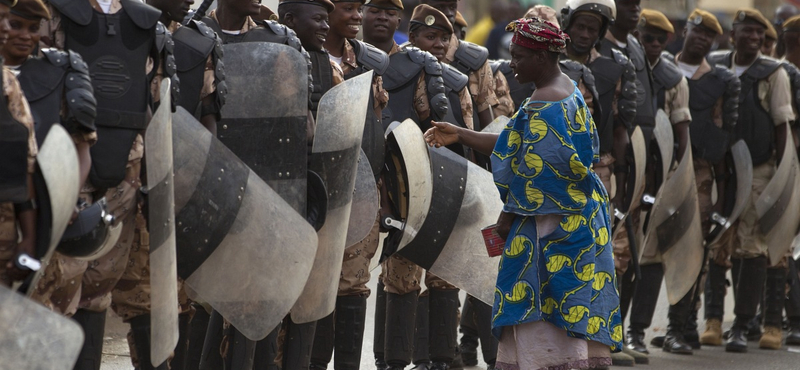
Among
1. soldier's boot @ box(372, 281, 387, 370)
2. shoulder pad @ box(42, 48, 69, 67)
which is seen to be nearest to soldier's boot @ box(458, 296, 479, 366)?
soldier's boot @ box(372, 281, 387, 370)

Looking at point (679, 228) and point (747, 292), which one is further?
point (747, 292)

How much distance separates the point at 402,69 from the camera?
714 centimetres

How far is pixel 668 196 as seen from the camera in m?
8.88

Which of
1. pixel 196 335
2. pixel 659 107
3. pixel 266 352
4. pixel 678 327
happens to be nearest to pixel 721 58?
pixel 659 107

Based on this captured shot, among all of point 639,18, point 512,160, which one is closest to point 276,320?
point 512,160

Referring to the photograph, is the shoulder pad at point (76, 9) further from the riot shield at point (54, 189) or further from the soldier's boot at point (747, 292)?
the soldier's boot at point (747, 292)

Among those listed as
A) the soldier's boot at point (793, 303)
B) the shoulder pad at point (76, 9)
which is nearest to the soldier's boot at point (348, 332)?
the shoulder pad at point (76, 9)

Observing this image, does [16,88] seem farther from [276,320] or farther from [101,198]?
[276,320]

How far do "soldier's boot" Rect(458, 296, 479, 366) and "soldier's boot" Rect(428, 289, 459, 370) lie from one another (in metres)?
0.69

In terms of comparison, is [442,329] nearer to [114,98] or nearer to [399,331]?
[399,331]

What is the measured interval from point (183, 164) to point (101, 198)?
0.40m

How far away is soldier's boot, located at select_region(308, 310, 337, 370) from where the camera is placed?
6676 mm

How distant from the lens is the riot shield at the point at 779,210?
958 cm

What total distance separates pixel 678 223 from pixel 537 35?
3515 mm
